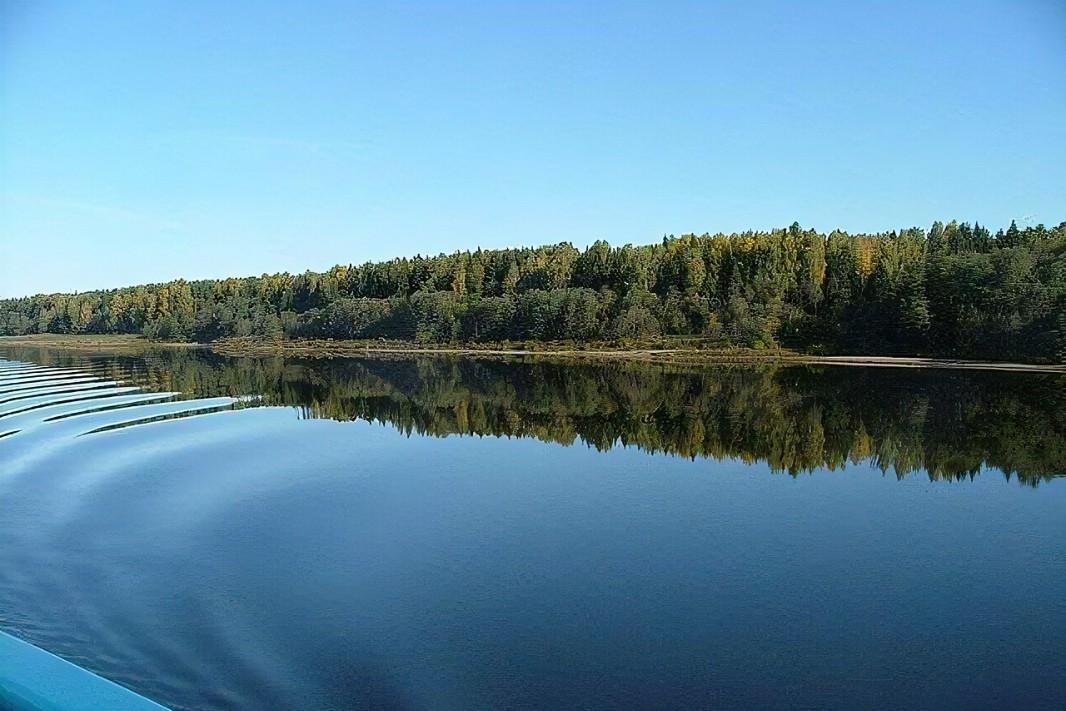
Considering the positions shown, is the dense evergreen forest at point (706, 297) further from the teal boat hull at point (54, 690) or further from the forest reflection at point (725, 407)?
the teal boat hull at point (54, 690)

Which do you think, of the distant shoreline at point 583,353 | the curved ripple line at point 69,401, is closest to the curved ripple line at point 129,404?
the curved ripple line at point 69,401

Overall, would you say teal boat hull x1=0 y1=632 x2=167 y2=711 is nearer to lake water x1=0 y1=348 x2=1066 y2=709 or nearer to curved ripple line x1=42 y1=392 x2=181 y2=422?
lake water x1=0 y1=348 x2=1066 y2=709

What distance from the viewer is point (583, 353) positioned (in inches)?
2598

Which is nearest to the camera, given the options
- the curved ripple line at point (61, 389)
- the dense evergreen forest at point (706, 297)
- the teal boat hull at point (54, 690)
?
the teal boat hull at point (54, 690)

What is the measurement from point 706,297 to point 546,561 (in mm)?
60375

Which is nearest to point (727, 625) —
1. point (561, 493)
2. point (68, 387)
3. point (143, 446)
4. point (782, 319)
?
point (561, 493)

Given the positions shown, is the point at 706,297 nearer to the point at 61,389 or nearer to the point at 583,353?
the point at 583,353

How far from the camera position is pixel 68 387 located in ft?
108

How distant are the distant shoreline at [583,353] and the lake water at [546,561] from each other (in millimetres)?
28645

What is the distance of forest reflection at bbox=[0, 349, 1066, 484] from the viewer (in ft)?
61.0

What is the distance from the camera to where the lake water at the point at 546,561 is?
697 cm

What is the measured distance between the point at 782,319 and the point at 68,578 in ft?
195

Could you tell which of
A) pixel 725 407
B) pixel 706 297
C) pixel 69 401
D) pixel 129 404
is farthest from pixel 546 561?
pixel 706 297

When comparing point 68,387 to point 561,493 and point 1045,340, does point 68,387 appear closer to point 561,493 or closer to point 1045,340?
point 561,493
